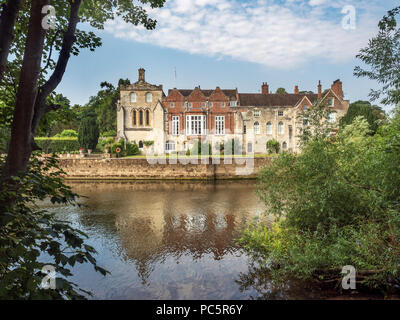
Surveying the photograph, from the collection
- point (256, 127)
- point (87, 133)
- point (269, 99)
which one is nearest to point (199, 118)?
point (256, 127)

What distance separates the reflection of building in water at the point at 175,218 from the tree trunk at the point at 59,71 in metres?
5.98

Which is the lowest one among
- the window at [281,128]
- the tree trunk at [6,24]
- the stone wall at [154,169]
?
the stone wall at [154,169]

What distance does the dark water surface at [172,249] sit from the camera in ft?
24.6

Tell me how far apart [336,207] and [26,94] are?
780cm

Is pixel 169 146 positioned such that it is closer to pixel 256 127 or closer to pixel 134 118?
pixel 134 118

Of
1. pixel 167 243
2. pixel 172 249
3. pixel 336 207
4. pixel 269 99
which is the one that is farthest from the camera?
pixel 269 99

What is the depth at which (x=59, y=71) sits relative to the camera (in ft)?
13.7

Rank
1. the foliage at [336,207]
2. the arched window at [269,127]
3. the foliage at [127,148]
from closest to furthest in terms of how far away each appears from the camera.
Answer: the foliage at [336,207] < the foliage at [127,148] < the arched window at [269,127]

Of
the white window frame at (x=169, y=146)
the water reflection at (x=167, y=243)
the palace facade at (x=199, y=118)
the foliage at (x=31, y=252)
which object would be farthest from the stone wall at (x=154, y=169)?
the foliage at (x=31, y=252)

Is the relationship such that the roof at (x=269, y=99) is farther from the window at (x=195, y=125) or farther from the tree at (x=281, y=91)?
the tree at (x=281, y=91)

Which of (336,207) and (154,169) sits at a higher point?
(336,207)

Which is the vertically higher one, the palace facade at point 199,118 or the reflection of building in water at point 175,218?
the palace facade at point 199,118

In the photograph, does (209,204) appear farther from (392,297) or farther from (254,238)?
(392,297)

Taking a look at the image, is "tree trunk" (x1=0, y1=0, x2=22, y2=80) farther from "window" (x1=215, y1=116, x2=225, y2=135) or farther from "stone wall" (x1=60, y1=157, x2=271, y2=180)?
"window" (x1=215, y1=116, x2=225, y2=135)
